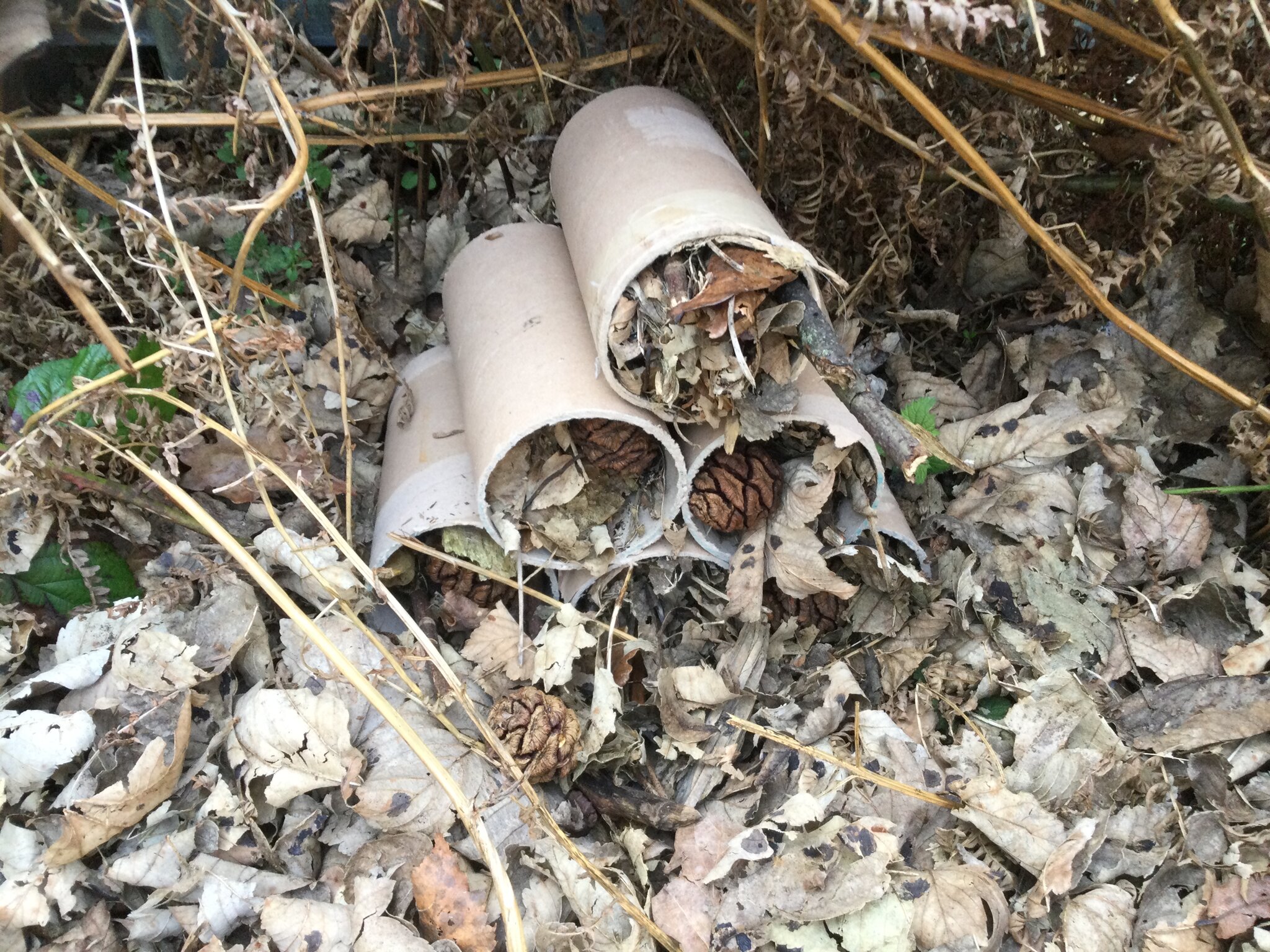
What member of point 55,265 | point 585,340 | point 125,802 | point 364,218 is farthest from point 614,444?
point 364,218

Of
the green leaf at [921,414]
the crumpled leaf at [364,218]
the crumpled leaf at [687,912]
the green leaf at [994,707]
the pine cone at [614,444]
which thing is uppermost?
the crumpled leaf at [364,218]

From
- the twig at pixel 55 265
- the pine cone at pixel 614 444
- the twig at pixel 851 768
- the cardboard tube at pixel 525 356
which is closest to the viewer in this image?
the twig at pixel 55 265

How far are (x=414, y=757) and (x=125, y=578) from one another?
34.9 inches

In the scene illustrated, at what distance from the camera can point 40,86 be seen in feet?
9.73

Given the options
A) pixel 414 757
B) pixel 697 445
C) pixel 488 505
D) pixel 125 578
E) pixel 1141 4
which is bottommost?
pixel 414 757

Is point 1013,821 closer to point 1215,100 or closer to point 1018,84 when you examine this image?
point 1215,100

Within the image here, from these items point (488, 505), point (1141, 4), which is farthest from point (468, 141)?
point (1141, 4)

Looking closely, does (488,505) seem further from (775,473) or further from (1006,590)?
(1006,590)

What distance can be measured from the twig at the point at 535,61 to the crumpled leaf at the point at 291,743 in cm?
166

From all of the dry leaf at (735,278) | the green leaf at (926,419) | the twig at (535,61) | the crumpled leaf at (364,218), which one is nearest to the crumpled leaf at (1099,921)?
the green leaf at (926,419)

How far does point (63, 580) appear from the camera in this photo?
2135mm

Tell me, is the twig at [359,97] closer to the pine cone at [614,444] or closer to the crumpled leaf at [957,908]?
the pine cone at [614,444]

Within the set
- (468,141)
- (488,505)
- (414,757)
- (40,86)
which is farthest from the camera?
(40,86)

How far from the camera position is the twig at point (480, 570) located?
2.18m
